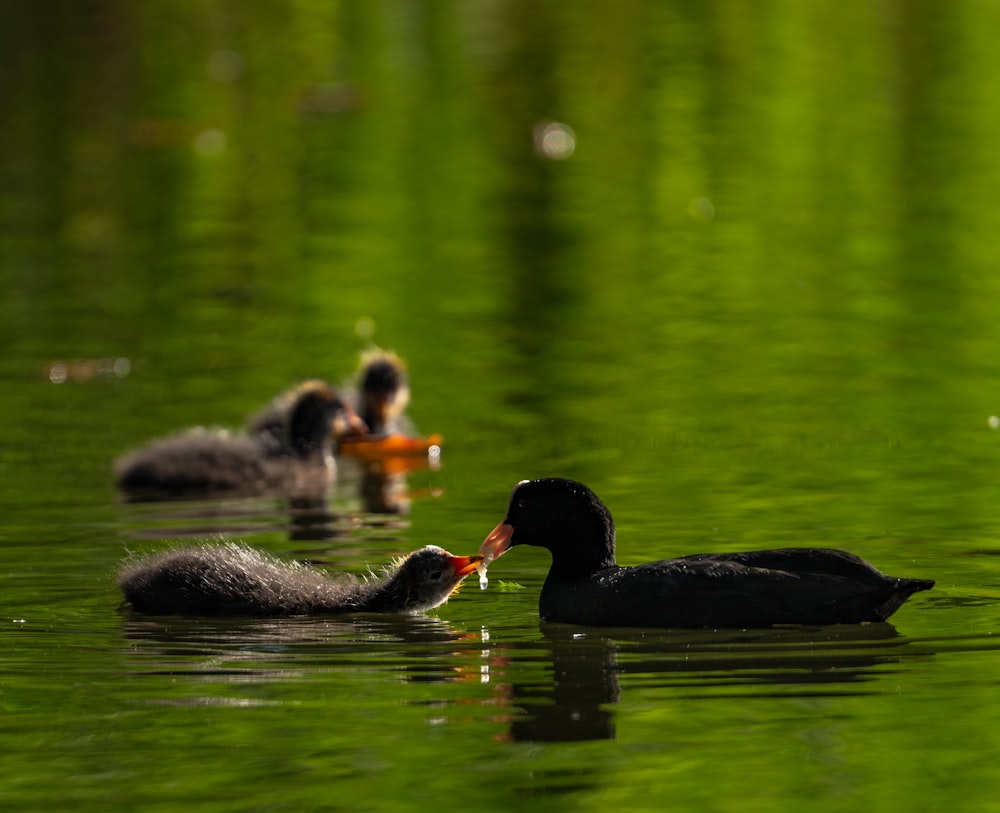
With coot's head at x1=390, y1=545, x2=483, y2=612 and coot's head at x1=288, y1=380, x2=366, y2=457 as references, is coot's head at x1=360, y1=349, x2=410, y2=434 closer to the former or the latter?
coot's head at x1=288, y1=380, x2=366, y2=457

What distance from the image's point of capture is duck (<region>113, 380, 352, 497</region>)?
1254cm

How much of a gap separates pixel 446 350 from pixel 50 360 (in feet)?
8.93

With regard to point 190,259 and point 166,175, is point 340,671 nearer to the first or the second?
point 190,259

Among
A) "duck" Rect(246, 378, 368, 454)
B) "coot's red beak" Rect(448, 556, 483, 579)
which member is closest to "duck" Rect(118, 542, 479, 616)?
"coot's red beak" Rect(448, 556, 483, 579)

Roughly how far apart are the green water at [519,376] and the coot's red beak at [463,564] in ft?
0.74

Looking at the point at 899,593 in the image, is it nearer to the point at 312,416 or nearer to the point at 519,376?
the point at 312,416

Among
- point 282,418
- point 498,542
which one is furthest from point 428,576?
point 282,418

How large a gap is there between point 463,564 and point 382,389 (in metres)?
5.50

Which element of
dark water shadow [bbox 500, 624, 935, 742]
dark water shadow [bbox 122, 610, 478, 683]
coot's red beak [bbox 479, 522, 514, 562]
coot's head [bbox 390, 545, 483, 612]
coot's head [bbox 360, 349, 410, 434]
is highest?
coot's head [bbox 360, 349, 410, 434]

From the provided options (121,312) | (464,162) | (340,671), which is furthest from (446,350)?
(464,162)

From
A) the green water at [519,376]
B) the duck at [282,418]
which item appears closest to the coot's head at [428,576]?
the green water at [519,376]

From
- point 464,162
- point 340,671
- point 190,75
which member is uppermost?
point 190,75

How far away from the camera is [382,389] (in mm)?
14664

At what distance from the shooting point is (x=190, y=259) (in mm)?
20531
